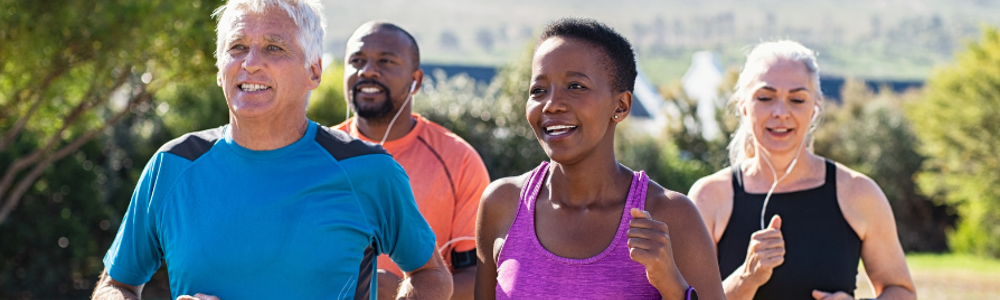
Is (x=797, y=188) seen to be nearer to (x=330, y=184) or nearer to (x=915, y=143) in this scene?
(x=330, y=184)

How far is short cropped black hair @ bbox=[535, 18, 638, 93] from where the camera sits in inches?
101

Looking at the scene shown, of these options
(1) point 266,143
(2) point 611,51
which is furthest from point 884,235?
(1) point 266,143

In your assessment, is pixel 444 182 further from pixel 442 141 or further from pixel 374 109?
pixel 374 109

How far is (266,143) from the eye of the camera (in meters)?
2.70

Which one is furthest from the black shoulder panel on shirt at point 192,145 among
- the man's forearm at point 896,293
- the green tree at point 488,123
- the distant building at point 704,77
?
the distant building at point 704,77

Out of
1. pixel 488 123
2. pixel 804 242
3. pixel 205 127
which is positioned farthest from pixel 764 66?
pixel 488 123

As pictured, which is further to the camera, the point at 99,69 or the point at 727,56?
the point at 727,56

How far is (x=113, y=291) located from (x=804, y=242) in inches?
101

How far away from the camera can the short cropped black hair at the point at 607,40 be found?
101 inches

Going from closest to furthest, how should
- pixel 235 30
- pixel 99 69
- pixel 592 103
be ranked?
pixel 592 103 < pixel 235 30 < pixel 99 69

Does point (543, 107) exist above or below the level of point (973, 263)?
above

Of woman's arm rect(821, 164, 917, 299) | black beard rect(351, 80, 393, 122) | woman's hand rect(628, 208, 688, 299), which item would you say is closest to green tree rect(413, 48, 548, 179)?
black beard rect(351, 80, 393, 122)

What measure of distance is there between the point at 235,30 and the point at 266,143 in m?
0.34

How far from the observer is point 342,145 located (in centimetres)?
274
